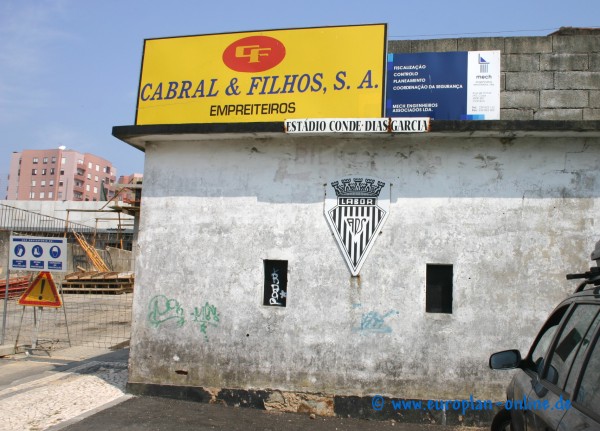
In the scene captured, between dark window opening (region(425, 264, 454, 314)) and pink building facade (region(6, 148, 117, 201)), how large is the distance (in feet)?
340

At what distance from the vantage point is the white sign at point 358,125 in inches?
265

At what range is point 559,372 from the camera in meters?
3.14

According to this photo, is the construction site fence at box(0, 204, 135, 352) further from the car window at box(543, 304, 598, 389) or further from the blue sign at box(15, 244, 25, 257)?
the car window at box(543, 304, 598, 389)

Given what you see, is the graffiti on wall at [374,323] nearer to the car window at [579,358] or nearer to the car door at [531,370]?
the car door at [531,370]

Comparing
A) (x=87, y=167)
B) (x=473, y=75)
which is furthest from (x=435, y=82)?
(x=87, y=167)

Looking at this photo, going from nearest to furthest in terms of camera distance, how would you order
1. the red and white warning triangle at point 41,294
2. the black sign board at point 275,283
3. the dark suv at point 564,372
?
the dark suv at point 564,372 < the black sign board at point 275,283 < the red and white warning triangle at point 41,294

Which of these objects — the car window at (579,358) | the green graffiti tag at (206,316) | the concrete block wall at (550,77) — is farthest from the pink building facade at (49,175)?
the car window at (579,358)

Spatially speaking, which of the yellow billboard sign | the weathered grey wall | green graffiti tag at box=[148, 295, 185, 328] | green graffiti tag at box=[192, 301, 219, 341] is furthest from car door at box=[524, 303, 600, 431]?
green graffiti tag at box=[148, 295, 185, 328]

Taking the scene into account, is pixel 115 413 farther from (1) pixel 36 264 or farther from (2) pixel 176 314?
(1) pixel 36 264

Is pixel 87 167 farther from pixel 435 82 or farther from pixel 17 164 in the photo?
pixel 435 82

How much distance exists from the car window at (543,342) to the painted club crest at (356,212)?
10.4 ft

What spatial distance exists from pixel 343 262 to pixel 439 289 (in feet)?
4.34

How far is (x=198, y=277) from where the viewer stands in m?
7.51

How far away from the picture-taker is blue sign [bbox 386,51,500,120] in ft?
23.4
